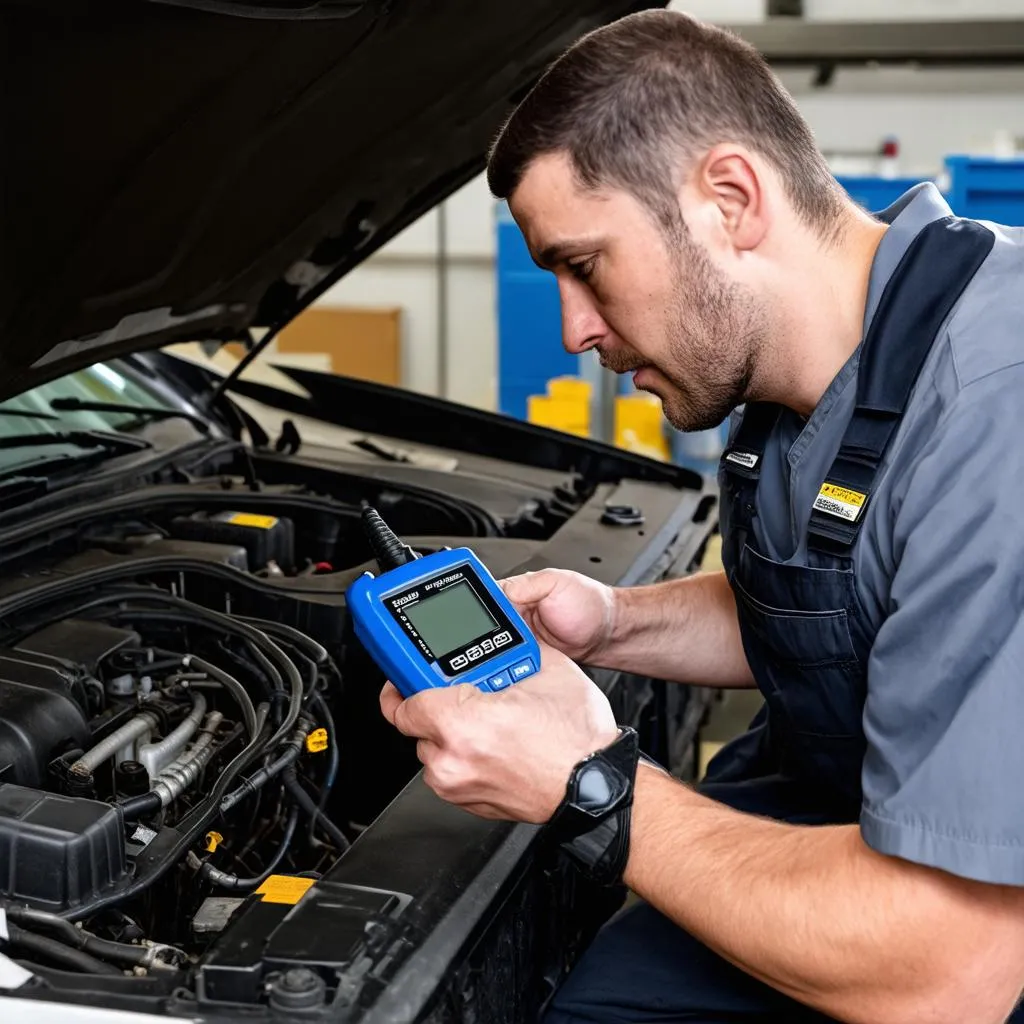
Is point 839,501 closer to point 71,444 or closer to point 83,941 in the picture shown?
point 83,941

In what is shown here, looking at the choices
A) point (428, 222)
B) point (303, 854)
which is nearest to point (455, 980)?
point (303, 854)

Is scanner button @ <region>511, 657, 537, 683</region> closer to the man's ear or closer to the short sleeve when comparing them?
the short sleeve

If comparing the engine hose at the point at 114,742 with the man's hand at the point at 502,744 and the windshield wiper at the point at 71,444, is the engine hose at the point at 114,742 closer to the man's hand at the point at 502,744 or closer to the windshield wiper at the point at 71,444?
the man's hand at the point at 502,744

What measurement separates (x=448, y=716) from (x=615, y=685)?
23.4 inches

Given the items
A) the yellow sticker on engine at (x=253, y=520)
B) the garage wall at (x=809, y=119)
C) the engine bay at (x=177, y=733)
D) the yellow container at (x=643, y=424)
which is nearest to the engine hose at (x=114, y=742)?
the engine bay at (x=177, y=733)

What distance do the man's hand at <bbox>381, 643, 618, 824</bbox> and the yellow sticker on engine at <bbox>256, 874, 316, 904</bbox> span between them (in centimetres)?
14

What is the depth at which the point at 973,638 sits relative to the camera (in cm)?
93

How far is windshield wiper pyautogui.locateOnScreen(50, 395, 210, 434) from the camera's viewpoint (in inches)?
80.4

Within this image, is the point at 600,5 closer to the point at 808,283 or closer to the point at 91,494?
the point at 808,283

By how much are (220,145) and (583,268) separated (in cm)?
51

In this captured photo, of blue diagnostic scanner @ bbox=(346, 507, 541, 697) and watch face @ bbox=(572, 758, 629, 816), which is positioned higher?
blue diagnostic scanner @ bbox=(346, 507, 541, 697)

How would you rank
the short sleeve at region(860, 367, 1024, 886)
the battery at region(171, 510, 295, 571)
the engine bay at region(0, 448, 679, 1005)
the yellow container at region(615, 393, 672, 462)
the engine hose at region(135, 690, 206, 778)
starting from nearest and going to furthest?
the short sleeve at region(860, 367, 1024, 886)
the engine bay at region(0, 448, 679, 1005)
the engine hose at region(135, 690, 206, 778)
the battery at region(171, 510, 295, 571)
the yellow container at region(615, 393, 672, 462)

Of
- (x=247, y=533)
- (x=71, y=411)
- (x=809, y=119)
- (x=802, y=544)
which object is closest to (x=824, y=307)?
(x=802, y=544)

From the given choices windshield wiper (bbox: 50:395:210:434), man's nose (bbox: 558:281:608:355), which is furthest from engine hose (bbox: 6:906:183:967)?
windshield wiper (bbox: 50:395:210:434)
